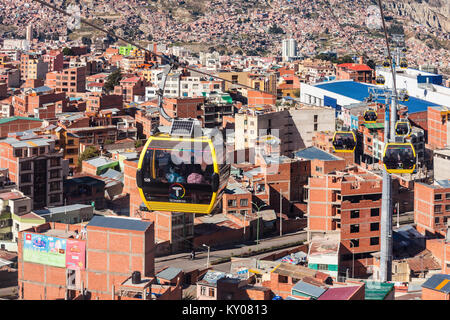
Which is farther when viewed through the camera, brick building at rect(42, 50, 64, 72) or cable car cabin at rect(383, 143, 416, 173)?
brick building at rect(42, 50, 64, 72)

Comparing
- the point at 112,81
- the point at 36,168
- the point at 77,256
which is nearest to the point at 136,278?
the point at 77,256


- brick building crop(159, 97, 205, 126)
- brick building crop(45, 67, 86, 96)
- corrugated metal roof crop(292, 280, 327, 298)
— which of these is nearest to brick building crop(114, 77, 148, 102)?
brick building crop(45, 67, 86, 96)

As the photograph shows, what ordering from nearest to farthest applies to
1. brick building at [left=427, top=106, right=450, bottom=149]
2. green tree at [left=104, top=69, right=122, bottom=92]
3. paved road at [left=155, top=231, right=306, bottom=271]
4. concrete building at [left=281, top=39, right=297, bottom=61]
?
paved road at [left=155, top=231, right=306, bottom=271] < brick building at [left=427, top=106, right=450, bottom=149] < green tree at [left=104, top=69, right=122, bottom=92] < concrete building at [left=281, top=39, right=297, bottom=61]

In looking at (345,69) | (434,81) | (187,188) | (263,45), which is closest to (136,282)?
(187,188)

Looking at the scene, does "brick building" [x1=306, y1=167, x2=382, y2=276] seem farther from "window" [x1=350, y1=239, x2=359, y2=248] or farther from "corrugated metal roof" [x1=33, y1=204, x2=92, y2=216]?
"corrugated metal roof" [x1=33, y1=204, x2=92, y2=216]

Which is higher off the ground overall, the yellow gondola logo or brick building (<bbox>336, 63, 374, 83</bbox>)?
brick building (<bbox>336, 63, 374, 83</bbox>)

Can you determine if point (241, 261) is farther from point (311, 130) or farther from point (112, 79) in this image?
point (112, 79)

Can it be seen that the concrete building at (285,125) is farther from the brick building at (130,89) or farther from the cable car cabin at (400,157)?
the cable car cabin at (400,157)

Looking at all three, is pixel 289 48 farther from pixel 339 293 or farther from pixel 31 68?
pixel 339 293
